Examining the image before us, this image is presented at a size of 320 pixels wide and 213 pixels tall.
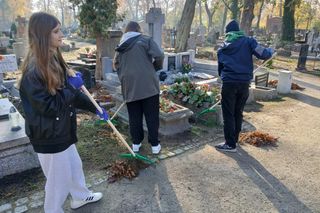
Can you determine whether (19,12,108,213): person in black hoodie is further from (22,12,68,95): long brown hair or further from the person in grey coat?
the person in grey coat

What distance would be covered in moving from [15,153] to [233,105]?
3.05 metres

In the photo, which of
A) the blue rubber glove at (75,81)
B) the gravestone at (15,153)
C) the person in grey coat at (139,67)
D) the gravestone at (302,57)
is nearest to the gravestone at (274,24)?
the gravestone at (302,57)

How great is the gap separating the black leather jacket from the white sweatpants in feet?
0.34

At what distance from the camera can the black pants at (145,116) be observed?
421 centimetres

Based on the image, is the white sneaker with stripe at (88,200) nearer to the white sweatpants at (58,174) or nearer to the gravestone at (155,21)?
the white sweatpants at (58,174)

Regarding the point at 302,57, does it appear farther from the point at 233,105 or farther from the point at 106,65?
the point at 233,105

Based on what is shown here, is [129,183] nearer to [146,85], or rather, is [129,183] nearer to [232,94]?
[146,85]

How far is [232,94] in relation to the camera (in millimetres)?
4301

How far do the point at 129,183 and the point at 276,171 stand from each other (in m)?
2.00

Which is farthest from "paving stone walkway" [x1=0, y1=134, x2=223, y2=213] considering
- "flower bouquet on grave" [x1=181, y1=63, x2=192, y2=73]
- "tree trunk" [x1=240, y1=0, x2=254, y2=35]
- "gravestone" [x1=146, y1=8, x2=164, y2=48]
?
"tree trunk" [x1=240, y1=0, x2=254, y2=35]

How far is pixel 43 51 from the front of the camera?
2318mm

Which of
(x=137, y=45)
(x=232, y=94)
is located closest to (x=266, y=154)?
(x=232, y=94)

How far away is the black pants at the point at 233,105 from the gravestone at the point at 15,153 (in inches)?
109

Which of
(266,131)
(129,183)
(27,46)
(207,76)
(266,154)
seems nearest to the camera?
(27,46)
